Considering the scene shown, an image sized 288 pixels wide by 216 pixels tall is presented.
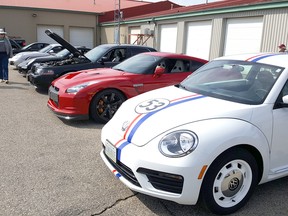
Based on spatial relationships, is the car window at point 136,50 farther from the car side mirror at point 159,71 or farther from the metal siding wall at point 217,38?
→ the metal siding wall at point 217,38

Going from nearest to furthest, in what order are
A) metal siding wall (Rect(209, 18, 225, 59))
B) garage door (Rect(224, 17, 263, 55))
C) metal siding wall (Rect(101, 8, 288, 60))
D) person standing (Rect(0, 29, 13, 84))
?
person standing (Rect(0, 29, 13, 84)) → metal siding wall (Rect(101, 8, 288, 60)) → garage door (Rect(224, 17, 263, 55)) → metal siding wall (Rect(209, 18, 225, 59))

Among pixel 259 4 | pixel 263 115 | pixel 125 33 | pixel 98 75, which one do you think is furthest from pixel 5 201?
pixel 125 33

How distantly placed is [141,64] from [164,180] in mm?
4097

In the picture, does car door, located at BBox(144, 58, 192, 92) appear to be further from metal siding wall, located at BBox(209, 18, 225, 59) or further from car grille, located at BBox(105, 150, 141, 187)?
metal siding wall, located at BBox(209, 18, 225, 59)

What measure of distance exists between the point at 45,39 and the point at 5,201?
1046 inches

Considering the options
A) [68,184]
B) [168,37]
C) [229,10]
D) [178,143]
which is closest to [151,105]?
[178,143]

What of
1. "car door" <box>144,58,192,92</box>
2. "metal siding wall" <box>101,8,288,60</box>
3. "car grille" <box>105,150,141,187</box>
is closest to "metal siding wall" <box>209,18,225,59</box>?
"metal siding wall" <box>101,8,288,60</box>

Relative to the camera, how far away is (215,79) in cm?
373

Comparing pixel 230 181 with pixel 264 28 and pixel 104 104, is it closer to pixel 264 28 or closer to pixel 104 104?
pixel 104 104

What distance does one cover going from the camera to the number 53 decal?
3.22 m

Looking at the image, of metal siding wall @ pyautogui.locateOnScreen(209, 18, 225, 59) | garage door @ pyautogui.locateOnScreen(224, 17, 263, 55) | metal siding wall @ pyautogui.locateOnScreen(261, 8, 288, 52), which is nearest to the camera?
metal siding wall @ pyautogui.locateOnScreen(261, 8, 288, 52)

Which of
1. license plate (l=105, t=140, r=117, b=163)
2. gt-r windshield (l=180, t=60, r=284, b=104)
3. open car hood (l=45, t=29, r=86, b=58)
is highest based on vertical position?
open car hood (l=45, t=29, r=86, b=58)

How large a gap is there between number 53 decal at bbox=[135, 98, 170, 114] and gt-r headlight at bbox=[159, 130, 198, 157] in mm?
557

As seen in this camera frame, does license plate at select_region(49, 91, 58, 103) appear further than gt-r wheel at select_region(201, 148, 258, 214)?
Yes
